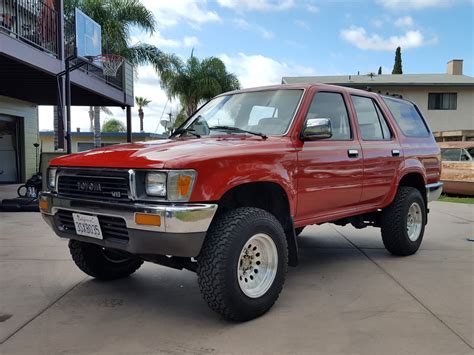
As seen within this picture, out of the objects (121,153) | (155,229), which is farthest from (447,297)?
(121,153)

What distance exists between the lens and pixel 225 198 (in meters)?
3.72

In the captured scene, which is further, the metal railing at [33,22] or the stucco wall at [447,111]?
the stucco wall at [447,111]

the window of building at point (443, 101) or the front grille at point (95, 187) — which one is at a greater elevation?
the window of building at point (443, 101)

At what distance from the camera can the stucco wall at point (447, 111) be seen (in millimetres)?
26281

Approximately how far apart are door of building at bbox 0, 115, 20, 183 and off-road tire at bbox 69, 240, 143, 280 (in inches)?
541

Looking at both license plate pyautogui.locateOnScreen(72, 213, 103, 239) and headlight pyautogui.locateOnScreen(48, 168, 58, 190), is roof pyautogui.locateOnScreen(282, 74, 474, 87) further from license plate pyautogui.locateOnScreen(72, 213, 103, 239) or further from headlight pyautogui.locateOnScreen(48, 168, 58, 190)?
license plate pyautogui.locateOnScreen(72, 213, 103, 239)

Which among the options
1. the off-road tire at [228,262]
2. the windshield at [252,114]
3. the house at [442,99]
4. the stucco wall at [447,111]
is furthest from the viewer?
the stucco wall at [447,111]

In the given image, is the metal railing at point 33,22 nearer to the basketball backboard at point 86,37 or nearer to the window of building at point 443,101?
the basketball backboard at point 86,37

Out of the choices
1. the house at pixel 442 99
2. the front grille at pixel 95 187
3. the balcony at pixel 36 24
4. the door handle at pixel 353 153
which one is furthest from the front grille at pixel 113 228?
the house at pixel 442 99

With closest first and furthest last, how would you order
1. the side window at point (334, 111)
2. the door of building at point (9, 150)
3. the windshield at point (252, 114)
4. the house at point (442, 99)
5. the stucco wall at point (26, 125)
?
1. the windshield at point (252, 114)
2. the side window at point (334, 111)
3. the stucco wall at point (26, 125)
4. the door of building at point (9, 150)
5. the house at point (442, 99)

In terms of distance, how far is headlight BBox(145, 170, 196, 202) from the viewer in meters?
3.13

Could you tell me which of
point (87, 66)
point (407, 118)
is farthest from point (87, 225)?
point (87, 66)

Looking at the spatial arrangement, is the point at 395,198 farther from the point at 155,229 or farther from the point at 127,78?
the point at 127,78

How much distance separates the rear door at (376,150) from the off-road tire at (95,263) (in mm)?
2607
